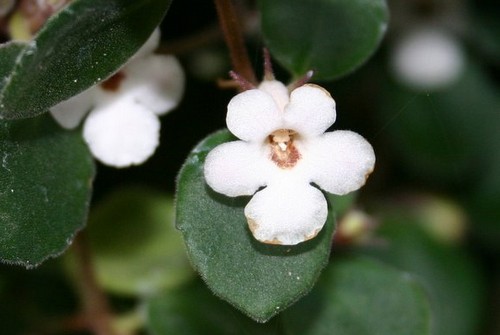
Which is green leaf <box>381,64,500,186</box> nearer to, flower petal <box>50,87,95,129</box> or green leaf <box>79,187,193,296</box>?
green leaf <box>79,187,193,296</box>

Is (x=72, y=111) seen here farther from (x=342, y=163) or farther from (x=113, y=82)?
(x=342, y=163)

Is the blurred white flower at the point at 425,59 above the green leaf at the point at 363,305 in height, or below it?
below

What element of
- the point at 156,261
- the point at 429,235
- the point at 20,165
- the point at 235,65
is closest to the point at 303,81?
the point at 235,65

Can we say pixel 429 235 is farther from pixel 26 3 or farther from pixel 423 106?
pixel 26 3

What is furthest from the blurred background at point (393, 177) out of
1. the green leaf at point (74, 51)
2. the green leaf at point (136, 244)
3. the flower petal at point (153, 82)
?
the green leaf at point (74, 51)

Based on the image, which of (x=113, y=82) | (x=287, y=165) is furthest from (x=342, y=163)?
(x=113, y=82)

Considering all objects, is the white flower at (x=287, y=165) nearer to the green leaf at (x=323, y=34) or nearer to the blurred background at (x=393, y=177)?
the green leaf at (x=323, y=34)
